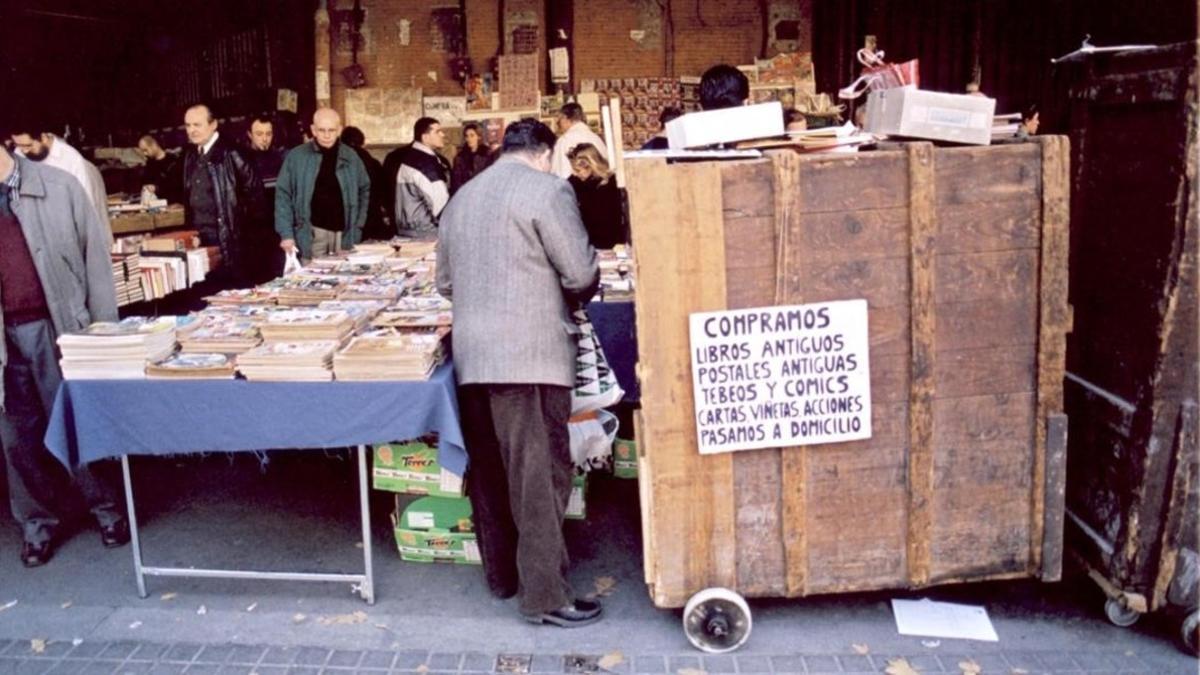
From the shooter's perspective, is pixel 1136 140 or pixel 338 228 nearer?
pixel 1136 140

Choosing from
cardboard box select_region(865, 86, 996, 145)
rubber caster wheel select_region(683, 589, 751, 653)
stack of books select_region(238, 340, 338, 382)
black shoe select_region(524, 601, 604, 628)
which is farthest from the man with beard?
cardboard box select_region(865, 86, 996, 145)

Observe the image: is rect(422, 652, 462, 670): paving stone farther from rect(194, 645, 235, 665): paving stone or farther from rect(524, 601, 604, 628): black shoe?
rect(194, 645, 235, 665): paving stone

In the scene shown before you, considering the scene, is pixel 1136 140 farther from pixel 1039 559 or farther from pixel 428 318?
pixel 428 318

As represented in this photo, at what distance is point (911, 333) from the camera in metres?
3.63

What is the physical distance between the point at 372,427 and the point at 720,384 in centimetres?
137

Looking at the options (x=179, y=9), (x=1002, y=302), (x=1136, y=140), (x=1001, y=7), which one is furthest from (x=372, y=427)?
(x=179, y=9)

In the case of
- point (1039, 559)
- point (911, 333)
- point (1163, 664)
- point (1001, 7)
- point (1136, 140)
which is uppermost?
point (1001, 7)

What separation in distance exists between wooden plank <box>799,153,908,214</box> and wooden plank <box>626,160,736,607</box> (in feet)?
1.12

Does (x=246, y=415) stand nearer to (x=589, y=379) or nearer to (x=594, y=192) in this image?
(x=589, y=379)

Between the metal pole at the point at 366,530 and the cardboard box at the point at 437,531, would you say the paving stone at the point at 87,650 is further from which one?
the cardboard box at the point at 437,531

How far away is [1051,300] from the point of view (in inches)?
143

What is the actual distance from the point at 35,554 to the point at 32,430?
0.58 m

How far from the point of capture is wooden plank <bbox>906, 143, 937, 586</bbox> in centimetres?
351

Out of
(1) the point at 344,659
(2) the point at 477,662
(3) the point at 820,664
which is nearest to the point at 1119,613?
(3) the point at 820,664
